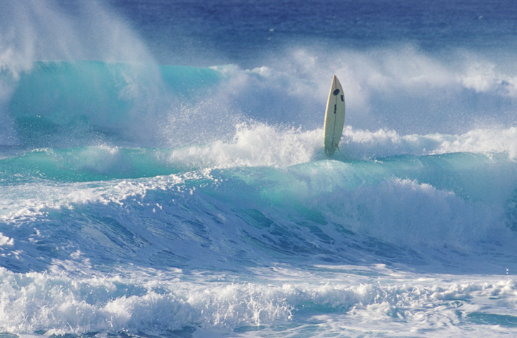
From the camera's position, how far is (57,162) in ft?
35.5

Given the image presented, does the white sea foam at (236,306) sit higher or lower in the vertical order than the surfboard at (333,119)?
lower

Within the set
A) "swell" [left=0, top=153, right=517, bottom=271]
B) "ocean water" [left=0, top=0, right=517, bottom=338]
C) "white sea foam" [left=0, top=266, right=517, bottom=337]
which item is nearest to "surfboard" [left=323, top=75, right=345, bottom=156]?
"ocean water" [left=0, top=0, right=517, bottom=338]

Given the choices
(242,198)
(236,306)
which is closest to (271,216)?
(242,198)

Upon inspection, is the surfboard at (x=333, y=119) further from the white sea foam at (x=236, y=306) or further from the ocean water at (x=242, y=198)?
the white sea foam at (x=236, y=306)

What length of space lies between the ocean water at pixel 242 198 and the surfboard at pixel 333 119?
0.24 metres

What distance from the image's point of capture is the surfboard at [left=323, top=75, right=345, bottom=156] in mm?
11391

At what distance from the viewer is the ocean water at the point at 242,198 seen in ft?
18.8

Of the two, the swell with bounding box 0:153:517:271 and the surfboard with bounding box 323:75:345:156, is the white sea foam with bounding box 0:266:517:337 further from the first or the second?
the surfboard with bounding box 323:75:345:156

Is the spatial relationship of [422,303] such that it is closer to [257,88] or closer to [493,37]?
[257,88]

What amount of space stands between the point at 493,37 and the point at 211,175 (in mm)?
28536

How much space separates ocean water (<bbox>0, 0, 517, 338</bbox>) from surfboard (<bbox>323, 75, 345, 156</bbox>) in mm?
238

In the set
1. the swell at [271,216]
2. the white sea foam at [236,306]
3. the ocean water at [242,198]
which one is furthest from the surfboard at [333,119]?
the white sea foam at [236,306]

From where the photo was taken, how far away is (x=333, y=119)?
1152 cm

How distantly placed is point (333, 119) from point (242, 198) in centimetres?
349
